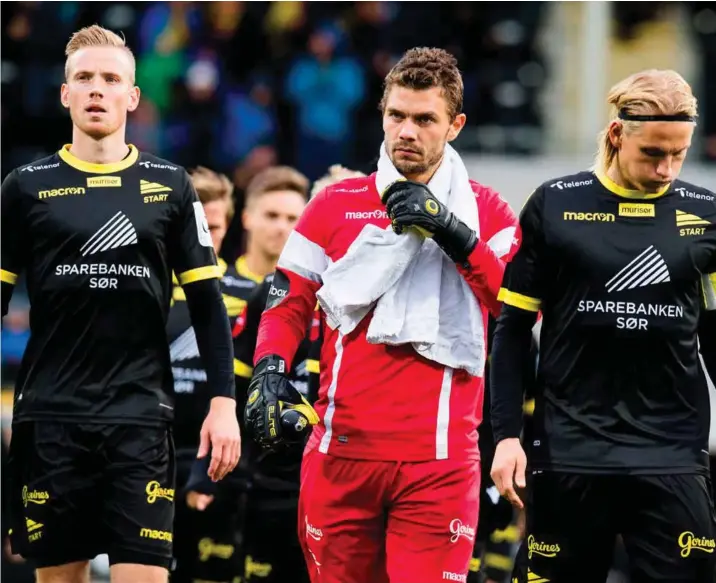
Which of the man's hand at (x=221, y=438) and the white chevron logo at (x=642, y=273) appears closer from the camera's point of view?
the white chevron logo at (x=642, y=273)

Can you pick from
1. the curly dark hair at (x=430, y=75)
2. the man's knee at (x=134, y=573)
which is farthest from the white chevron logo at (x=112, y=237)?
the man's knee at (x=134, y=573)

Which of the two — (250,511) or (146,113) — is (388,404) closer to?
(250,511)

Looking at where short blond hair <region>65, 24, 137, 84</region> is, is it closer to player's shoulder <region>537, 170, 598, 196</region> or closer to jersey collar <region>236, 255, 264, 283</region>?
player's shoulder <region>537, 170, 598, 196</region>

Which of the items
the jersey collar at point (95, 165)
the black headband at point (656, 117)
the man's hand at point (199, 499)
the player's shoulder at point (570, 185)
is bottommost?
the man's hand at point (199, 499)

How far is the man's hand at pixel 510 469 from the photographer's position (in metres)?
5.79

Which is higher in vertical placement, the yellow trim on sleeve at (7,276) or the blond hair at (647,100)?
the blond hair at (647,100)

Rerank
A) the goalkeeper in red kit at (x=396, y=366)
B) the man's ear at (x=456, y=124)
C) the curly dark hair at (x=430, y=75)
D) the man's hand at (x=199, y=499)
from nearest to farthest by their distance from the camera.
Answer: the goalkeeper in red kit at (x=396, y=366) → the curly dark hair at (x=430, y=75) → the man's ear at (x=456, y=124) → the man's hand at (x=199, y=499)

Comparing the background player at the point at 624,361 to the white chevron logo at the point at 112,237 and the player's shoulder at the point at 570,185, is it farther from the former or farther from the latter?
the white chevron logo at the point at 112,237

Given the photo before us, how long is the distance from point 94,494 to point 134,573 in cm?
35

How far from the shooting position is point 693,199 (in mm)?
5961

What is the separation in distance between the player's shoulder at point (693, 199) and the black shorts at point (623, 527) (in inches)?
37.6

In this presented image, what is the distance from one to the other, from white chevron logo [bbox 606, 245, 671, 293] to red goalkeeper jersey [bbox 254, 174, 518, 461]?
1.60ft

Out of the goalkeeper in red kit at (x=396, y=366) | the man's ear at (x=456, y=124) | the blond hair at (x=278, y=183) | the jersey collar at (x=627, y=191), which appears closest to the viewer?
the jersey collar at (x=627, y=191)

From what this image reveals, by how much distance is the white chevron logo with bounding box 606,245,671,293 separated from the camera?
5.82m
